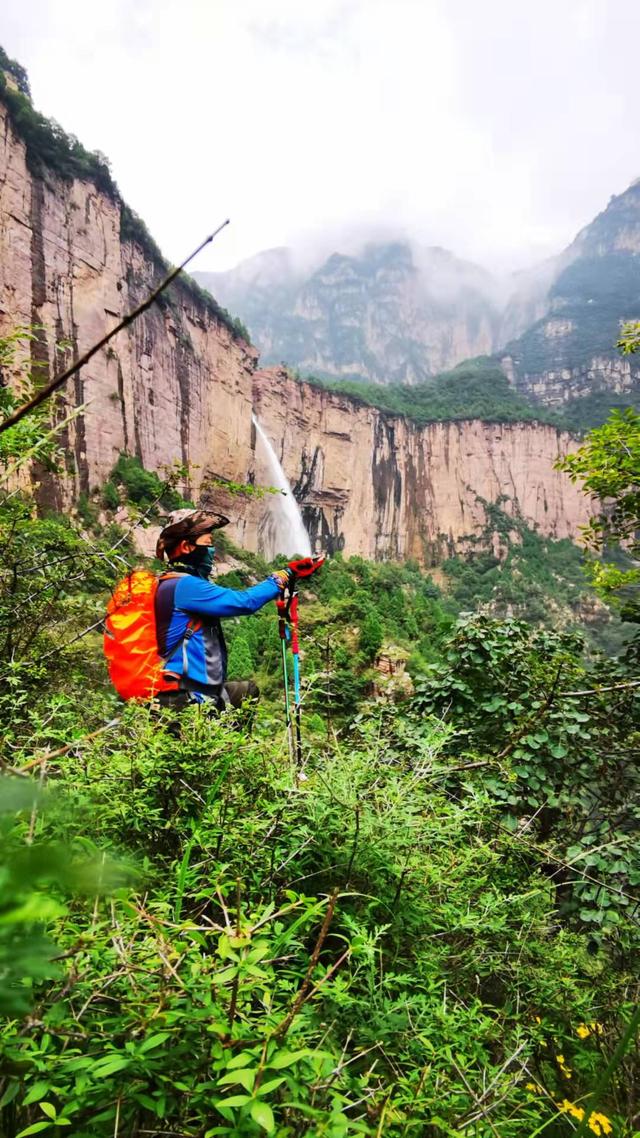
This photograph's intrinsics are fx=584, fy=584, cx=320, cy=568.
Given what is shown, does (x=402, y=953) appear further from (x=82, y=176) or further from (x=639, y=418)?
(x=82, y=176)

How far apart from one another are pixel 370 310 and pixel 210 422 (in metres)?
108

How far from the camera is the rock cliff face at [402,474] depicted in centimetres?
4509

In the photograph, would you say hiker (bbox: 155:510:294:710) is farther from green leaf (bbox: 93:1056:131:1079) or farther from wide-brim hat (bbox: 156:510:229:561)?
green leaf (bbox: 93:1056:131:1079)

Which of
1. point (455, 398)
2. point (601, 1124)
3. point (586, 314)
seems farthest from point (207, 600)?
point (586, 314)

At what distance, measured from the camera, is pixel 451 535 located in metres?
56.0

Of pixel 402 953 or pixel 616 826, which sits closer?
pixel 402 953

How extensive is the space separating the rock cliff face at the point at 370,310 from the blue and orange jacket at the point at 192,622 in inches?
4593

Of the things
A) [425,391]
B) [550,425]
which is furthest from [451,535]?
[425,391]

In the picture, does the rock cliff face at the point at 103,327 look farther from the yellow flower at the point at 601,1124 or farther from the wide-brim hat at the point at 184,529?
the yellow flower at the point at 601,1124

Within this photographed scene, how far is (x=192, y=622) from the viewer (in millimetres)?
2305

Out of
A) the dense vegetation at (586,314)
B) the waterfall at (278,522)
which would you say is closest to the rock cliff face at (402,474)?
the waterfall at (278,522)

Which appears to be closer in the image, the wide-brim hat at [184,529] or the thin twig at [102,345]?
the thin twig at [102,345]

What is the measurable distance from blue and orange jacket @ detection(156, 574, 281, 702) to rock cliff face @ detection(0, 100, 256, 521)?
1646 centimetres

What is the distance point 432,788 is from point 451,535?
181 ft
